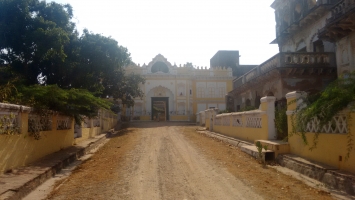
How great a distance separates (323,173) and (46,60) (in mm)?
11190

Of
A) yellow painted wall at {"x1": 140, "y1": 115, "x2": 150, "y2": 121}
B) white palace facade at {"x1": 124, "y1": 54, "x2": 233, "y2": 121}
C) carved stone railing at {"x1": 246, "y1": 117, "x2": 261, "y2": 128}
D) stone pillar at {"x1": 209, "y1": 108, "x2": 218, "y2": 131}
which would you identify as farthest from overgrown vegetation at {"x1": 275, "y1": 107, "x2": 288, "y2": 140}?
yellow painted wall at {"x1": 140, "y1": 115, "x2": 150, "y2": 121}

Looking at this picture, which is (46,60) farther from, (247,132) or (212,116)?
(212,116)

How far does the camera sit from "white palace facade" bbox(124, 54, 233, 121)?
3816cm

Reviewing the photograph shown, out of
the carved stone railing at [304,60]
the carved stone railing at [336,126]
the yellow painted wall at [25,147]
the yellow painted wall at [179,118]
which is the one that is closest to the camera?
the carved stone railing at [336,126]

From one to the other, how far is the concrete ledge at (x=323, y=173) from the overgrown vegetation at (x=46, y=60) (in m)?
6.27

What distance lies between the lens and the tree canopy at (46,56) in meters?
10.4

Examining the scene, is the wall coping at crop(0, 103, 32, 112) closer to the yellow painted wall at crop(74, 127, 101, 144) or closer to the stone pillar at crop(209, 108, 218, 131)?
the yellow painted wall at crop(74, 127, 101, 144)

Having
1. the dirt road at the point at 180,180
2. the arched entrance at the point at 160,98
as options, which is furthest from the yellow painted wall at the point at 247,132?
the arched entrance at the point at 160,98

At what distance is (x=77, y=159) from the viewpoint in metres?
10.7

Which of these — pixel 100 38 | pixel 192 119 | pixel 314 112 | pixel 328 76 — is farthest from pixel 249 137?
pixel 192 119

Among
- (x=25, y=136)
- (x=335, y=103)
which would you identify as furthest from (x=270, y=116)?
(x=25, y=136)

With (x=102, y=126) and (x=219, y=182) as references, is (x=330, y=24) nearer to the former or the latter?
(x=219, y=182)

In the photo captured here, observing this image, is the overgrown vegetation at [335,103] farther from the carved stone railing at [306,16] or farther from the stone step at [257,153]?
the carved stone railing at [306,16]

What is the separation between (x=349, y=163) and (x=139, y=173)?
14.3ft
